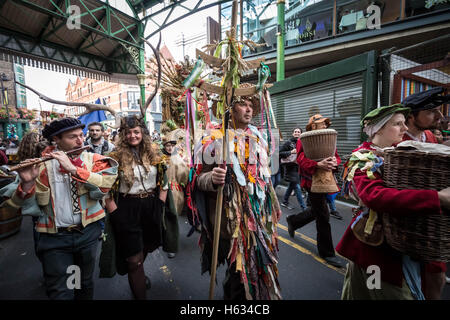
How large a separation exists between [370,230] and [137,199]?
196 cm

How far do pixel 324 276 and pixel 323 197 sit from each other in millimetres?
950

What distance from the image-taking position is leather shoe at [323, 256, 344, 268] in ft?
8.61

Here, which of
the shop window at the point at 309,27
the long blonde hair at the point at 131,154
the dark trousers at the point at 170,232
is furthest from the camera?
the shop window at the point at 309,27

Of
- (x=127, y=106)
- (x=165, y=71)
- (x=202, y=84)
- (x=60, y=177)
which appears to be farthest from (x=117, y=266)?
(x=127, y=106)

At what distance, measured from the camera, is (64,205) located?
1743mm

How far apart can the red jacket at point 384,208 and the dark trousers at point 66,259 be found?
2147mm

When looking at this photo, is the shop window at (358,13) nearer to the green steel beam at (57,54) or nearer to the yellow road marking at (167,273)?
the green steel beam at (57,54)

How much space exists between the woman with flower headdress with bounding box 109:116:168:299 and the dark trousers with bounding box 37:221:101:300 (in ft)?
0.81

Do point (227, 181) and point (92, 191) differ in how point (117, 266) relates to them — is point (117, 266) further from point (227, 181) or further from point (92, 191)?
point (227, 181)

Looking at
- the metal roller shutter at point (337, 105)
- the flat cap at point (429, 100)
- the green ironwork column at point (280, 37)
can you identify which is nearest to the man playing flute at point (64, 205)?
the flat cap at point (429, 100)

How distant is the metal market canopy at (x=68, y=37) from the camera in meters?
5.77

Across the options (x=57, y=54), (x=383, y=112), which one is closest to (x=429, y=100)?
(x=383, y=112)

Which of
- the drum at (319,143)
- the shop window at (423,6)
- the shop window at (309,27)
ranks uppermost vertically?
the shop window at (309,27)

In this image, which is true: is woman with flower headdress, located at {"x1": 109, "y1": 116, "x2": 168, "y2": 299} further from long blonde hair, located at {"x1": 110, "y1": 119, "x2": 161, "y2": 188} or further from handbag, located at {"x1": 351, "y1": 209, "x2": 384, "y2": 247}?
handbag, located at {"x1": 351, "y1": 209, "x2": 384, "y2": 247}
